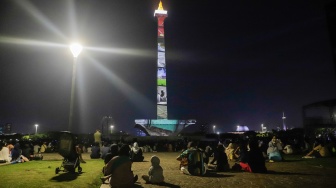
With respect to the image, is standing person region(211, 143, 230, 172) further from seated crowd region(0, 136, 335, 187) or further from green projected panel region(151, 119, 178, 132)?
green projected panel region(151, 119, 178, 132)

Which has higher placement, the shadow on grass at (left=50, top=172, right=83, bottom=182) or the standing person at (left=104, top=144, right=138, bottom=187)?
the standing person at (left=104, top=144, right=138, bottom=187)

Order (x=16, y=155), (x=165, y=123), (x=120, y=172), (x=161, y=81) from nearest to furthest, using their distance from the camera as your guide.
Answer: (x=120, y=172) < (x=16, y=155) < (x=165, y=123) < (x=161, y=81)

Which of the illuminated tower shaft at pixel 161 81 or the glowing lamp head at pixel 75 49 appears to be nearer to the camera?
the glowing lamp head at pixel 75 49

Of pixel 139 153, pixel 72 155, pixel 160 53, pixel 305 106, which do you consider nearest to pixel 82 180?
pixel 72 155

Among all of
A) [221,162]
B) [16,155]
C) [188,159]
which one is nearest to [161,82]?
[16,155]

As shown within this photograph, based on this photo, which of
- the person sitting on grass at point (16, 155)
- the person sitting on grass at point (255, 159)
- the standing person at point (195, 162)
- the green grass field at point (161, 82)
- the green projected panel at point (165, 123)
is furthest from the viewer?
the green grass field at point (161, 82)

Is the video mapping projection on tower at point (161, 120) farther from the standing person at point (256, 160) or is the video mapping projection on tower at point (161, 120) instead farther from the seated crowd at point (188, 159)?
the standing person at point (256, 160)

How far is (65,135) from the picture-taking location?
31.6 ft

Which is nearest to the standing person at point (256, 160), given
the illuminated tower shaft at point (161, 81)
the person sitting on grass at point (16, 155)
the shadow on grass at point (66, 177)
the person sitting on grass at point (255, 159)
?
the person sitting on grass at point (255, 159)

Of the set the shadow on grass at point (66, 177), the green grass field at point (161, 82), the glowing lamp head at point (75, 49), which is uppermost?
the green grass field at point (161, 82)

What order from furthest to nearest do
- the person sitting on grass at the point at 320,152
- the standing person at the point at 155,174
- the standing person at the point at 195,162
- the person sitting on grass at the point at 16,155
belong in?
the person sitting on grass at the point at 320,152 < the person sitting on grass at the point at 16,155 < the standing person at the point at 195,162 < the standing person at the point at 155,174

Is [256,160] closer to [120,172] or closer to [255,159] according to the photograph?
[255,159]

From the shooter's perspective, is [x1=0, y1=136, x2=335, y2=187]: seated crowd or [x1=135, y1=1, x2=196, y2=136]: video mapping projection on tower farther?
[x1=135, y1=1, x2=196, y2=136]: video mapping projection on tower

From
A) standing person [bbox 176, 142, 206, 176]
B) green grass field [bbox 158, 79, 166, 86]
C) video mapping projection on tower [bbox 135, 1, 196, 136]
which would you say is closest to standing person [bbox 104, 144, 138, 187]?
standing person [bbox 176, 142, 206, 176]
